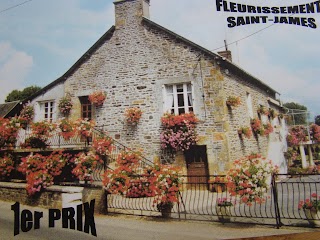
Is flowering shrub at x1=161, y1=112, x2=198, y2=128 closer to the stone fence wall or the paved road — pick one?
the stone fence wall

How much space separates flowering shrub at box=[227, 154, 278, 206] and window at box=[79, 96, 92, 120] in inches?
265

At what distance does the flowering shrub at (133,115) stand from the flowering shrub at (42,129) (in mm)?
2309

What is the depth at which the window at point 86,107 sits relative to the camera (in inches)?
388

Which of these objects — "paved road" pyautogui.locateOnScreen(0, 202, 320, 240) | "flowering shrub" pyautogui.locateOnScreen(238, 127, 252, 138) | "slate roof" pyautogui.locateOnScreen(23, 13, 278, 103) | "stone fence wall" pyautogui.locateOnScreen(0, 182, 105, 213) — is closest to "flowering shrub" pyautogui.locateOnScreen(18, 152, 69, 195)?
"stone fence wall" pyautogui.locateOnScreen(0, 182, 105, 213)

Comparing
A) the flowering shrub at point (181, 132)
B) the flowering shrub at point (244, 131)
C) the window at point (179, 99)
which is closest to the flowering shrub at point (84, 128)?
the flowering shrub at point (181, 132)

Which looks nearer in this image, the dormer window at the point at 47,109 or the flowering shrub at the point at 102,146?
the flowering shrub at the point at 102,146

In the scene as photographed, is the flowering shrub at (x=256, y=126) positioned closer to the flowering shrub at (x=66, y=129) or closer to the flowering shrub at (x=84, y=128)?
the flowering shrub at (x=84, y=128)

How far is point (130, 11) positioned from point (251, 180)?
744 cm

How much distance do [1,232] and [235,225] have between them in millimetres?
3567

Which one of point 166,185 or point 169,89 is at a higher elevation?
point 169,89

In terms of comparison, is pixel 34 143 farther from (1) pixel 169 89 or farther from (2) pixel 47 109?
(1) pixel 169 89

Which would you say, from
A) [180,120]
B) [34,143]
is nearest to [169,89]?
[180,120]

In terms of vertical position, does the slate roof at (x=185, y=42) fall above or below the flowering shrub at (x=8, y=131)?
above

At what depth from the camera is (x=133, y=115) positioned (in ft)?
28.3
